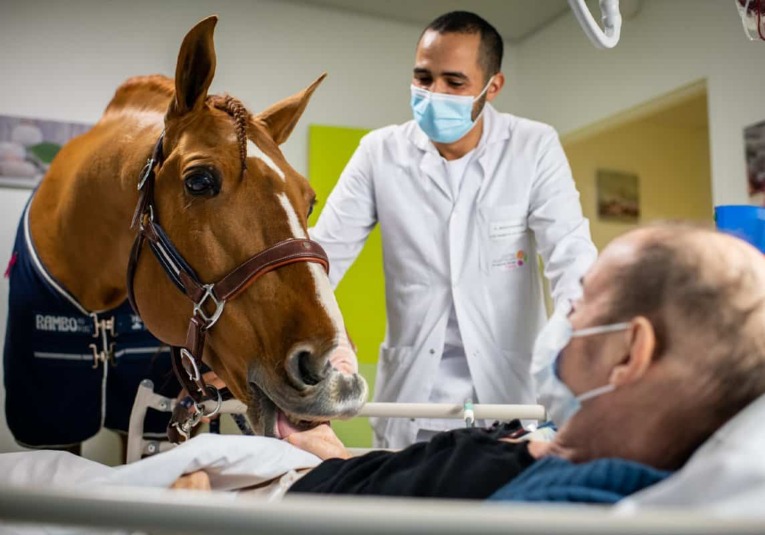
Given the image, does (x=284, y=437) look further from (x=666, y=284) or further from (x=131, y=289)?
(x=666, y=284)

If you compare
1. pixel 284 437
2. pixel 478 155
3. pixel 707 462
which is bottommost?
pixel 284 437

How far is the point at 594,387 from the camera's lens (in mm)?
832

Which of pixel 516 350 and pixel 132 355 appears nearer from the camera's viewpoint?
pixel 132 355

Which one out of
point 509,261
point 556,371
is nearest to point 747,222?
point 509,261

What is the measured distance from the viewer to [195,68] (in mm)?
1326

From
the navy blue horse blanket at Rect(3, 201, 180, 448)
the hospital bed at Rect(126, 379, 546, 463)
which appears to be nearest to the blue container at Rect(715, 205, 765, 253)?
the hospital bed at Rect(126, 379, 546, 463)

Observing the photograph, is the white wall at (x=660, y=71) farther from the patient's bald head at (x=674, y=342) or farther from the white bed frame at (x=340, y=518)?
the white bed frame at (x=340, y=518)

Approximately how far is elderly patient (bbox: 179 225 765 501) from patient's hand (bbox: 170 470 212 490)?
1.00ft

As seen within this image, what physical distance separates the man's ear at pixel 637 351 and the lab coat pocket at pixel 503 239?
3.74ft

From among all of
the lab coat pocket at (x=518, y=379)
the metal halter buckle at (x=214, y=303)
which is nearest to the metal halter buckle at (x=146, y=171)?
the metal halter buckle at (x=214, y=303)

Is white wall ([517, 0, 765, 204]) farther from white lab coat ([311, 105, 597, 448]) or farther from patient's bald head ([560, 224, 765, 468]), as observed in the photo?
patient's bald head ([560, 224, 765, 468])

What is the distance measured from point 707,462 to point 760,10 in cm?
116

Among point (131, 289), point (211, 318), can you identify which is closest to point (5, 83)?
point (131, 289)

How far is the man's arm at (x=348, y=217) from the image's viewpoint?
1991mm
